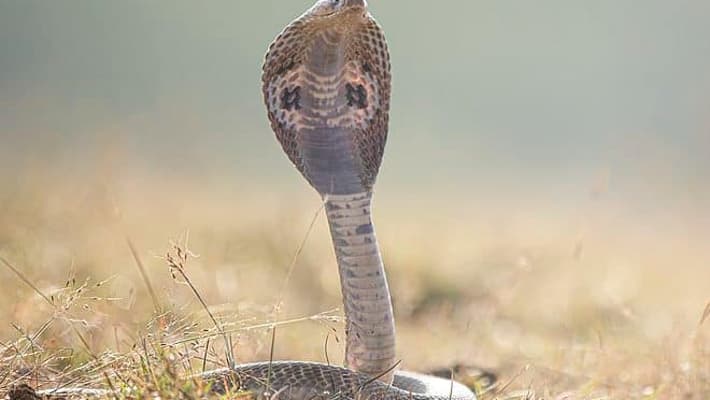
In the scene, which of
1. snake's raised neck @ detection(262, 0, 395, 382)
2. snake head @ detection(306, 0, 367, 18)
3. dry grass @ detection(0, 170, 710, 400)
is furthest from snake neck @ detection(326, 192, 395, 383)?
snake head @ detection(306, 0, 367, 18)

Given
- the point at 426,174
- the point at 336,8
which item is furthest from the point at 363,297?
the point at 426,174

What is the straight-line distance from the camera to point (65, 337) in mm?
5477

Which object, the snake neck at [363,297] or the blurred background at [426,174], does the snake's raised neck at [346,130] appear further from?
the blurred background at [426,174]

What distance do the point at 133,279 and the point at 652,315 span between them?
3.18 m

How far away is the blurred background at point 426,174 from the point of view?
742cm

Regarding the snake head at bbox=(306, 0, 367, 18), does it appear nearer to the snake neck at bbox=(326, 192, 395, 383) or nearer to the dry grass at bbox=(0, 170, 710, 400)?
the snake neck at bbox=(326, 192, 395, 383)

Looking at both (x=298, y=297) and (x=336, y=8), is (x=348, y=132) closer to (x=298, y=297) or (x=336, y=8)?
(x=336, y=8)

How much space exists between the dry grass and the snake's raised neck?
371 mm

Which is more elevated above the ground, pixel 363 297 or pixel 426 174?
pixel 363 297

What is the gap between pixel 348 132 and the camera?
4926 mm

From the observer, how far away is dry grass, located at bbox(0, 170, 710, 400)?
4145mm

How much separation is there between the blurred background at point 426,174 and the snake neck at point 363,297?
39cm

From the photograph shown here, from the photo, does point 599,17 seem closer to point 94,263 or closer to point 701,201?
point 701,201

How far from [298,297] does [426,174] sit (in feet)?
56.0
